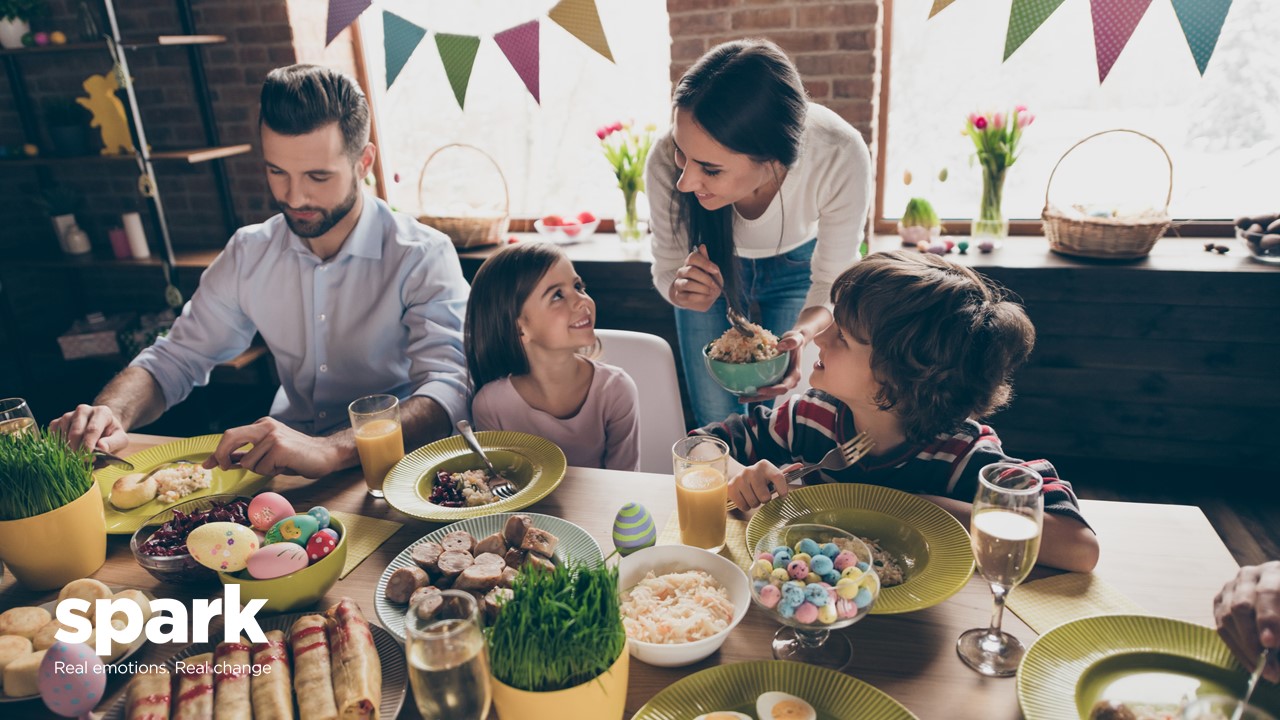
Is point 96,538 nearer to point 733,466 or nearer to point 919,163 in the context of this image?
point 733,466

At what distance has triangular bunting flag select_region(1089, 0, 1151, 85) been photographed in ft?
7.57

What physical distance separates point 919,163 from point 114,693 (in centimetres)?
313

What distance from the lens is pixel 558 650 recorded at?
0.79 metres

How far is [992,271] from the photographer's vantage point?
9.25 feet

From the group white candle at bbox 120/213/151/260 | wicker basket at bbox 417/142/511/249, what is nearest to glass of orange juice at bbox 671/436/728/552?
wicker basket at bbox 417/142/511/249

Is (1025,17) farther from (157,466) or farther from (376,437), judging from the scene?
(157,466)

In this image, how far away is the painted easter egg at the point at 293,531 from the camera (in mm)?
1103

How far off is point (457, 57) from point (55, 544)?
2.33m

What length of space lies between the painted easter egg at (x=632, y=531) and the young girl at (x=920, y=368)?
0.19m

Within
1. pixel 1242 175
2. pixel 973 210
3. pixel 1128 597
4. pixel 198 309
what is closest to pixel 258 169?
pixel 198 309

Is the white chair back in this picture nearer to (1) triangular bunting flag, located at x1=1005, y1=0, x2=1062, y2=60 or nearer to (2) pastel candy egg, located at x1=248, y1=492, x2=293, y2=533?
(2) pastel candy egg, located at x1=248, y1=492, x2=293, y2=533

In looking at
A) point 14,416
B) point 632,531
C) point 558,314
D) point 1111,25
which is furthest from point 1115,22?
point 14,416

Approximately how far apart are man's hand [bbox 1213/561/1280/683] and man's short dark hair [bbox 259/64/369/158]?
1.85 meters

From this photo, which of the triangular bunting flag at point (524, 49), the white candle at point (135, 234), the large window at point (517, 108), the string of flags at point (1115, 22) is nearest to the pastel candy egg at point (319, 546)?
the string of flags at point (1115, 22)
